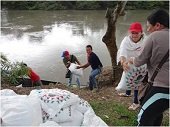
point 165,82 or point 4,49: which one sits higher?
point 165,82

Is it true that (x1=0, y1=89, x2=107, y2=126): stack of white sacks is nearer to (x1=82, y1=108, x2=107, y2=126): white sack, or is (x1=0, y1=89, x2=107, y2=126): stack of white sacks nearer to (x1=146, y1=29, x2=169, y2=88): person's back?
(x1=82, y1=108, x2=107, y2=126): white sack

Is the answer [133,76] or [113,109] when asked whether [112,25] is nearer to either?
[113,109]

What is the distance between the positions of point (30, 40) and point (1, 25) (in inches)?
139

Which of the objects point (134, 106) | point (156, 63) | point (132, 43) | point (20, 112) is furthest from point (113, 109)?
point (156, 63)

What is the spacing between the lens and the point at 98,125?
11.6 ft

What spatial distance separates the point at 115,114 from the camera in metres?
4.17

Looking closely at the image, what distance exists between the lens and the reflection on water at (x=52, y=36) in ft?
33.6

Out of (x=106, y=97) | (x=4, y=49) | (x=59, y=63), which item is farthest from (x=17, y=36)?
(x=106, y=97)

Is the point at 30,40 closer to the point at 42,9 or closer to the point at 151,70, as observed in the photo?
the point at 42,9

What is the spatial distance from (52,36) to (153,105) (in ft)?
36.2

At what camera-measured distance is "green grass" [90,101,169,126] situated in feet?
12.9

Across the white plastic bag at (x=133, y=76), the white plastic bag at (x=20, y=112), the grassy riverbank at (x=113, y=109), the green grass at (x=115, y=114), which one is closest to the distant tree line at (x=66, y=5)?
the grassy riverbank at (x=113, y=109)

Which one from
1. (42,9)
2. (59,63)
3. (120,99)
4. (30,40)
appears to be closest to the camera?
(120,99)

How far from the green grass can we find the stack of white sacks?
44 cm
